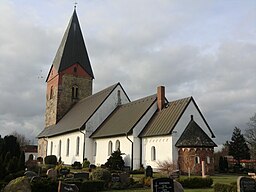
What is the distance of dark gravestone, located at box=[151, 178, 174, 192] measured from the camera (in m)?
11.3

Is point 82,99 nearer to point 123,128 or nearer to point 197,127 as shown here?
point 123,128

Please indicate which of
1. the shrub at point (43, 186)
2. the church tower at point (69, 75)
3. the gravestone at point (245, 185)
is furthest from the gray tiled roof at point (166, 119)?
the church tower at point (69, 75)

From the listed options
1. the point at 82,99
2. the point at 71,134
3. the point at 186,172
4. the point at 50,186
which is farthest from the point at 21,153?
the point at 82,99

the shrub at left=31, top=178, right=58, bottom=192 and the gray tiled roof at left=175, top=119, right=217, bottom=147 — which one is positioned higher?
the gray tiled roof at left=175, top=119, right=217, bottom=147

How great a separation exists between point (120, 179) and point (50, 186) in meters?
4.82

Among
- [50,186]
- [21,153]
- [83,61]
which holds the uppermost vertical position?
[83,61]

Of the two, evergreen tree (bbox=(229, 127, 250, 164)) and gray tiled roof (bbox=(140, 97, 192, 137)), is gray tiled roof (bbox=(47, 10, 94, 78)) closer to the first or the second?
gray tiled roof (bbox=(140, 97, 192, 137))

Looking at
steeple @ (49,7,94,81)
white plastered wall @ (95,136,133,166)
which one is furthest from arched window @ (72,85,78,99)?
white plastered wall @ (95,136,133,166)

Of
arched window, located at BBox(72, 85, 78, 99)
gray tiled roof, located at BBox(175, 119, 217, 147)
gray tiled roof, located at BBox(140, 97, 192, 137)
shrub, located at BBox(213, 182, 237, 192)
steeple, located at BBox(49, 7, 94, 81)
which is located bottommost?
shrub, located at BBox(213, 182, 237, 192)

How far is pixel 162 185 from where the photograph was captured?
11445 mm

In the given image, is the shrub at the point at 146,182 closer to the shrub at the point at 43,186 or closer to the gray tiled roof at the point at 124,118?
the shrub at the point at 43,186

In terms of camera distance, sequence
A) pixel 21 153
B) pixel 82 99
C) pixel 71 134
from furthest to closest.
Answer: pixel 82 99, pixel 71 134, pixel 21 153

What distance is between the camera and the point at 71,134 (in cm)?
3947

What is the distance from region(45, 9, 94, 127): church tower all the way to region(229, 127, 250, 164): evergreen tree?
70.3 ft
